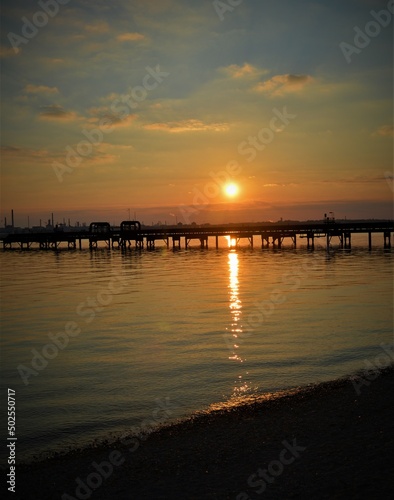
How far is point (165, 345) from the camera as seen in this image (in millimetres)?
16141

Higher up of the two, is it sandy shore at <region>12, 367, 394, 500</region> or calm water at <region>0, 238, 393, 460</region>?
sandy shore at <region>12, 367, 394, 500</region>

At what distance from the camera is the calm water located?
10.4 metres

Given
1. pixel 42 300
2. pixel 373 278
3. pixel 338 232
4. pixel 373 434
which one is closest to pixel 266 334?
pixel 373 434

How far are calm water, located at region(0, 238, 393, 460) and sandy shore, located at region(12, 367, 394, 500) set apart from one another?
1260 millimetres

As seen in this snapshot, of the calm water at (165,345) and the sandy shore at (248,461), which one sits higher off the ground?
the sandy shore at (248,461)

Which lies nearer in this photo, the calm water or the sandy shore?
the sandy shore

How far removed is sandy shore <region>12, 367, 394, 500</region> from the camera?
6.39m

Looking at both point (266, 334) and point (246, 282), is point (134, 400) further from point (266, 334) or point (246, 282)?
point (246, 282)

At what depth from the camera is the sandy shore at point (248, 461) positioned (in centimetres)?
639

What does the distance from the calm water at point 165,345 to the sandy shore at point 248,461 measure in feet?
4.13

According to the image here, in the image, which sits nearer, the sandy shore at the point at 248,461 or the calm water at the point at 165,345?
the sandy shore at the point at 248,461

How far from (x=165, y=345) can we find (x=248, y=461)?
9.16m

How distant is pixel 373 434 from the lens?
773 centimetres

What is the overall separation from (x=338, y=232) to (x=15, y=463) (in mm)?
78209
